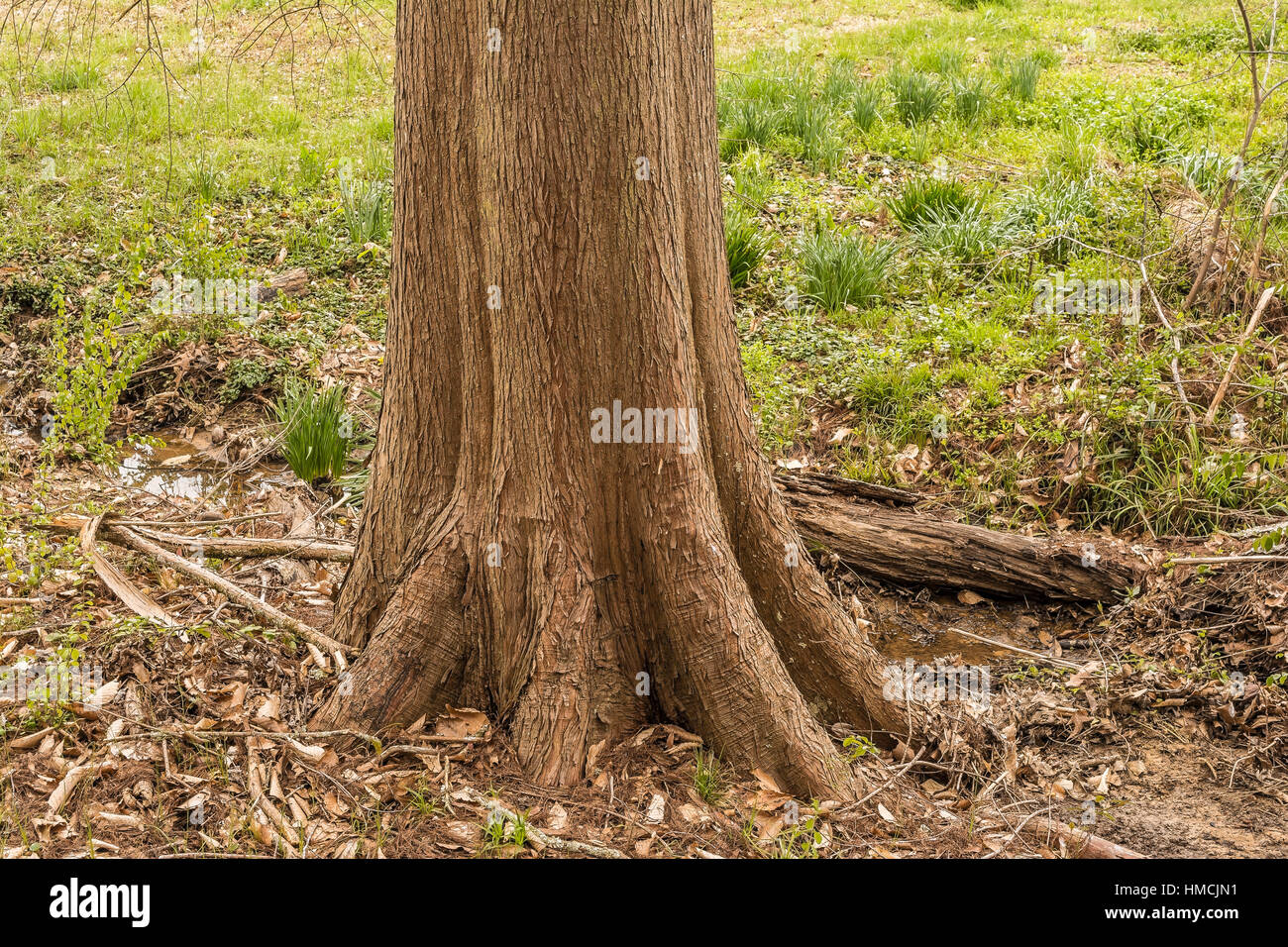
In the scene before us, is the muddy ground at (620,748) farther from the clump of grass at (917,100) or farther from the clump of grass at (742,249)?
the clump of grass at (917,100)

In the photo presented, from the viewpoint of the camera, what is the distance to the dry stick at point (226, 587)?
3.18m

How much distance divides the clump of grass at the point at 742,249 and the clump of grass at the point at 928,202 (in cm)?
99

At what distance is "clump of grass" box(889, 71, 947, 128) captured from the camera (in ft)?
24.8

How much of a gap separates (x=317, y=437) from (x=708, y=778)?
2.90 meters

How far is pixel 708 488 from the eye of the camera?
286 centimetres

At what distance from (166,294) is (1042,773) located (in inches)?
208

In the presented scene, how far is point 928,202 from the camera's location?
647cm

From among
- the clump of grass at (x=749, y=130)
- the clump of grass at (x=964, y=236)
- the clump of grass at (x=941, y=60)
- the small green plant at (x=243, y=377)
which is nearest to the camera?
the small green plant at (x=243, y=377)

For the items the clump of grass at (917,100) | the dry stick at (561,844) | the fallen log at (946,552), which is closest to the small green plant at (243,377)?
the fallen log at (946,552)

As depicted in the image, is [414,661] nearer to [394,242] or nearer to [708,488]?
[708,488]

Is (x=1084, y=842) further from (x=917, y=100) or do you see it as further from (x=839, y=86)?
(x=839, y=86)

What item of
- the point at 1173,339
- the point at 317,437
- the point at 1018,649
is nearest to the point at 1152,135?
the point at 1173,339

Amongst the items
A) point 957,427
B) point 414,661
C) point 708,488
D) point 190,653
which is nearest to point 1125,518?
point 957,427

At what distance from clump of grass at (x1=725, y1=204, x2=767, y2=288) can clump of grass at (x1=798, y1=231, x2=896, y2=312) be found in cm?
31
